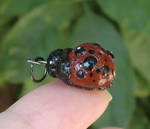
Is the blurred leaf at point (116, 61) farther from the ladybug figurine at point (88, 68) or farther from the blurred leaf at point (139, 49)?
the ladybug figurine at point (88, 68)

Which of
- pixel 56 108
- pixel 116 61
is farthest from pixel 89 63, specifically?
pixel 116 61

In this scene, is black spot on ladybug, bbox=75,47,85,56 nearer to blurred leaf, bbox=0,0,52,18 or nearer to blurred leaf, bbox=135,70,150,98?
blurred leaf, bbox=0,0,52,18

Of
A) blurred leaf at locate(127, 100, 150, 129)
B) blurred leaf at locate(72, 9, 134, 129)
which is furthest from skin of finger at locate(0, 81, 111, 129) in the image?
blurred leaf at locate(127, 100, 150, 129)

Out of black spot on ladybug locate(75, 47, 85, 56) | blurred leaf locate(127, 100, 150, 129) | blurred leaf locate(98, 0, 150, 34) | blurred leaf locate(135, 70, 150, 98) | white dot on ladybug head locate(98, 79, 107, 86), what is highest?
blurred leaf locate(98, 0, 150, 34)

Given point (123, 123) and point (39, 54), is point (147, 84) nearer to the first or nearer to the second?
point (123, 123)

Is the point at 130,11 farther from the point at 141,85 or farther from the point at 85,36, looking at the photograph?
the point at 141,85
